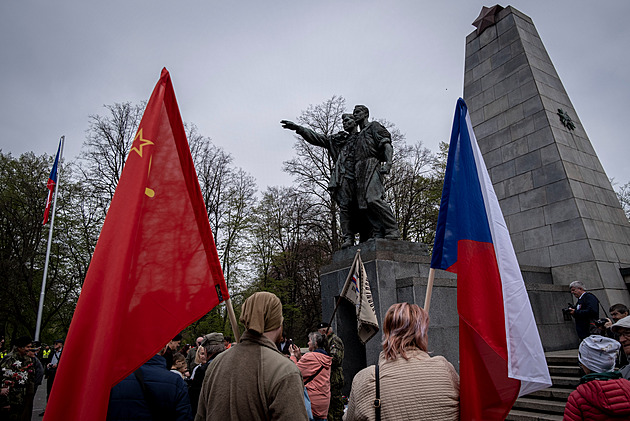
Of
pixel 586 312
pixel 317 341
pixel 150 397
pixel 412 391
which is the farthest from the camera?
pixel 586 312

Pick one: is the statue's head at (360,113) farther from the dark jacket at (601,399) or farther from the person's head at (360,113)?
the dark jacket at (601,399)

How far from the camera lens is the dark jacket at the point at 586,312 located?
6.81 metres

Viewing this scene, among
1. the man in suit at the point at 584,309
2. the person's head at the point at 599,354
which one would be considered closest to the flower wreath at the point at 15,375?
the person's head at the point at 599,354

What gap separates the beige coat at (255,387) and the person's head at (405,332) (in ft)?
1.77

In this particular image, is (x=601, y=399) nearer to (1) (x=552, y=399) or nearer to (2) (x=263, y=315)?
(2) (x=263, y=315)

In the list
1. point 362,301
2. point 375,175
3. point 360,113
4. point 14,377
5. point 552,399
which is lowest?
point 552,399

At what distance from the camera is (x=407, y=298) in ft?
23.1

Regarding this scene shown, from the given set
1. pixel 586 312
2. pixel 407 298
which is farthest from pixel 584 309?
pixel 407 298

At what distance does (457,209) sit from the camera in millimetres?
3352

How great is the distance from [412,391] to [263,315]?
0.87 metres

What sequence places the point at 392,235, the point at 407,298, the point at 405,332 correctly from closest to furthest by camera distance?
1. the point at 405,332
2. the point at 407,298
3. the point at 392,235

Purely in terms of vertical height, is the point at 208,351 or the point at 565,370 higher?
the point at 208,351

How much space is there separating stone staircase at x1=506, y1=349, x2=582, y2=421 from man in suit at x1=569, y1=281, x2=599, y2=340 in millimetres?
598

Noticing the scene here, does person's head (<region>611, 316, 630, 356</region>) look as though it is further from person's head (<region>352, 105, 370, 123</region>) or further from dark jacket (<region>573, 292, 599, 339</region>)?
person's head (<region>352, 105, 370, 123</region>)
